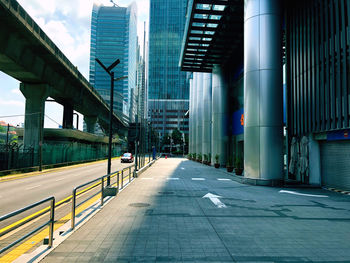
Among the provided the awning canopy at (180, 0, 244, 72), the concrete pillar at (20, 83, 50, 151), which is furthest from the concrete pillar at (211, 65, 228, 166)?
the concrete pillar at (20, 83, 50, 151)

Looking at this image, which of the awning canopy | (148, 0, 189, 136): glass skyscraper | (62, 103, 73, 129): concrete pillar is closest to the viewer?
the awning canopy

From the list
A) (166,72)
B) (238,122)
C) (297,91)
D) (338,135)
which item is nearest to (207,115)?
(238,122)

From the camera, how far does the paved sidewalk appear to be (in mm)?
5094

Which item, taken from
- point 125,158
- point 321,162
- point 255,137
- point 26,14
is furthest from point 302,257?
point 125,158

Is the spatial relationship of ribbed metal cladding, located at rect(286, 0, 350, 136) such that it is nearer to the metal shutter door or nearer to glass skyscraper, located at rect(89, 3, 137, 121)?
the metal shutter door

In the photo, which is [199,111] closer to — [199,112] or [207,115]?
[199,112]

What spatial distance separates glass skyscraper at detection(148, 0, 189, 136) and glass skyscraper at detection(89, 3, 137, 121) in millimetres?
12641

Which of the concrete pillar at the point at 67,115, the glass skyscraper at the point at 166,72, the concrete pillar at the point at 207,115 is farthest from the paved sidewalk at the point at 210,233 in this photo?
the glass skyscraper at the point at 166,72

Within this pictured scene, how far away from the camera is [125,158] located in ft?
142

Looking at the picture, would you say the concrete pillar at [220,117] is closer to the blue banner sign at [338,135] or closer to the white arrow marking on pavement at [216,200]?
the blue banner sign at [338,135]

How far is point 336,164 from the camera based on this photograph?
1509cm

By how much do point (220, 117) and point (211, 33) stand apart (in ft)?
35.5

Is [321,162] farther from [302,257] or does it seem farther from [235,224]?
[302,257]

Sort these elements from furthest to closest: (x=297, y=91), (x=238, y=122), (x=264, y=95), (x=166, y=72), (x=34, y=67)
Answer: (x=166, y=72), (x=238, y=122), (x=34, y=67), (x=297, y=91), (x=264, y=95)
